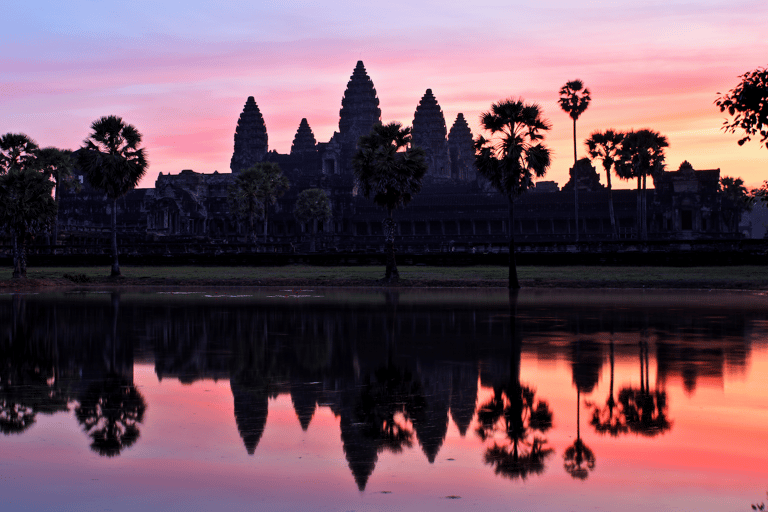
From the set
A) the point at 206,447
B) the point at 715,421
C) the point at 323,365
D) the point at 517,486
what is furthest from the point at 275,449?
the point at 323,365

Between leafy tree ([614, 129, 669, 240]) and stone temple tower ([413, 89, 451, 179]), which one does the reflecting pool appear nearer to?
leafy tree ([614, 129, 669, 240])

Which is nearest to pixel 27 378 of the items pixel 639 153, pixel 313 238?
pixel 639 153

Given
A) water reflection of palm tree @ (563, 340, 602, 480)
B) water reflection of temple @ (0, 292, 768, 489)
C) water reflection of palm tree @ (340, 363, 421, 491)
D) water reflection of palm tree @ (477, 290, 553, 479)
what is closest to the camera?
water reflection of palm tree @ (563, 340, 602, 480)

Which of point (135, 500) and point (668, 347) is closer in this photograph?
point (135, 500)

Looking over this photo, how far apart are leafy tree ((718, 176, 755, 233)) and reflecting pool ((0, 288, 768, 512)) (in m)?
91.8

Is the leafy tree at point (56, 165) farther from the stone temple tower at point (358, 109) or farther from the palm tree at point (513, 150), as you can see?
the stone temple tower at point (358, 109)

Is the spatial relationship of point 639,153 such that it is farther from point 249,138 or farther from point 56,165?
point 249,138

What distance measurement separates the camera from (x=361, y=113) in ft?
518

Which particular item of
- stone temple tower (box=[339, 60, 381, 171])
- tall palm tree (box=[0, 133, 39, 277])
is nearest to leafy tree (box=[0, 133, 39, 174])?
tall palm tree (box=[0, 133, 39, 277])

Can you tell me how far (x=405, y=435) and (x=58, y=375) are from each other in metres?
6.53

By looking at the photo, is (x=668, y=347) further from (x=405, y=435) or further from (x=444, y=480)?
(x=444, y=480)

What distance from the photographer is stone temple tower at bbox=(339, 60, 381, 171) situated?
157 m

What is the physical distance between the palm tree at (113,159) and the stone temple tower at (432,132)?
107m

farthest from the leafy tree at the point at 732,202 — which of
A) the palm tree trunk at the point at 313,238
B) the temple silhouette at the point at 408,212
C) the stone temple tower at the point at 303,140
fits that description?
the stone temple tower at the point at 303,140
